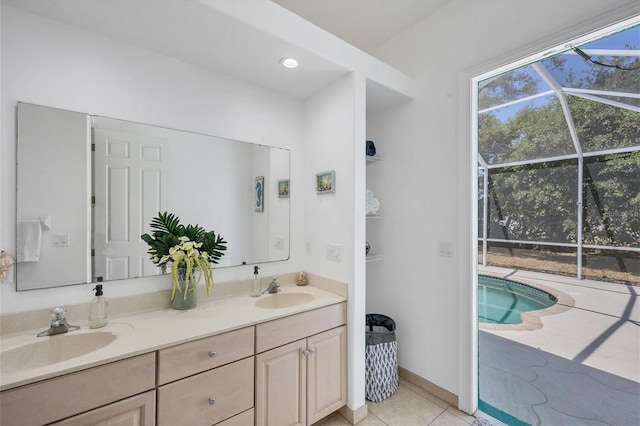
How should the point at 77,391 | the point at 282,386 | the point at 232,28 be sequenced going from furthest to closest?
the point at 282,386 < the point at 232,28 < the point at 77,391

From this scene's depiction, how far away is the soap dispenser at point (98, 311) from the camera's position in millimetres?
1419

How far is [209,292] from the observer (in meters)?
1.93

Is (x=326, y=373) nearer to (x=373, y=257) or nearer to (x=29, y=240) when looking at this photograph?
(x=373, y=257)

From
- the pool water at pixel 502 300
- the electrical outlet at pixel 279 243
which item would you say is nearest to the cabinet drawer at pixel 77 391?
the electrical outlet at pixel 279 243

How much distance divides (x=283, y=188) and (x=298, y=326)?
114 cm

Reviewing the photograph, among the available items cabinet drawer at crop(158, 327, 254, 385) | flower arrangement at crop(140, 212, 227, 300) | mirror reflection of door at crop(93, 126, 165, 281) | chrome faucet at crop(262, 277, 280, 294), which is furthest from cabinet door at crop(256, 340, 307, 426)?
mirror reflection of door at crop(93, 126, 165, 281)

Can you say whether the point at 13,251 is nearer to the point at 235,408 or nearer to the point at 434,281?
the point at 235,408

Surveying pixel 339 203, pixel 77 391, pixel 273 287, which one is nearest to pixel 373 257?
pixel 339 203

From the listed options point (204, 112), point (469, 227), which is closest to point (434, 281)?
point (469, 227)

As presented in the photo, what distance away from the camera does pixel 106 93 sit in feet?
5.31

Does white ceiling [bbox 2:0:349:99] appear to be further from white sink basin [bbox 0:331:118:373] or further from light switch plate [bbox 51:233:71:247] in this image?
white sink basin [bbox 0:331:118:373]

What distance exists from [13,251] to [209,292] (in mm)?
1001

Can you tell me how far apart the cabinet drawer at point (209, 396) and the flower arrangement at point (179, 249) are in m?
0.50

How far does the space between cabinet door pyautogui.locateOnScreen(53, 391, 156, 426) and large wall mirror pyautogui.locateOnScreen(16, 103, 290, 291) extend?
0.72 meters
